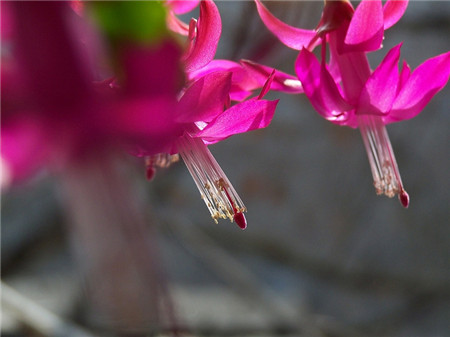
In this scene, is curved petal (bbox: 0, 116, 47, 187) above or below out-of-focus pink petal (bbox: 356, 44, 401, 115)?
below

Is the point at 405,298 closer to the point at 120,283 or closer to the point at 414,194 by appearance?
the point at 414,194

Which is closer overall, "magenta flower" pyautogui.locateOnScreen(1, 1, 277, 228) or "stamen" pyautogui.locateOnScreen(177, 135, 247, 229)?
"magenta flower" pyautogui.locateOnScreen(1, 1, 277, 228)

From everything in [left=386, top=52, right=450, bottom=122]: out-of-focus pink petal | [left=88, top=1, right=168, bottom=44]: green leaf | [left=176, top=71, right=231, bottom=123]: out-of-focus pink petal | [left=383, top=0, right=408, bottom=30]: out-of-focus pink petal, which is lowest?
[left=88, top=1, right=168, bottom=44]: green leaf

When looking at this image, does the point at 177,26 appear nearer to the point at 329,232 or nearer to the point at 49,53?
the point at 49,53

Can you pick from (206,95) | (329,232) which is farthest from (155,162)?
(329,232)

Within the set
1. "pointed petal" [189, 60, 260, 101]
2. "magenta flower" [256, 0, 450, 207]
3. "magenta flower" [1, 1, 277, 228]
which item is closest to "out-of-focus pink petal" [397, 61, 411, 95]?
"magenta flower" [256, 0, 450, 207]

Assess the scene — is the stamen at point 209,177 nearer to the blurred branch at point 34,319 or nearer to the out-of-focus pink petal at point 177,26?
the out-of-focus pink petal at point 177,26

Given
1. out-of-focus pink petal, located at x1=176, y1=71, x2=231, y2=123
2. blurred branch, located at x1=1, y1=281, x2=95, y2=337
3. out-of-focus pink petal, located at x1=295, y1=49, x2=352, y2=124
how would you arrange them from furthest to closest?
blurred branch, located at x1=1, y1=281, x2=95, y2=337
out-of-focus pink petal, located at x1=295, y1=49, x2=352, y2=124
out-of-focus pink petal, located at x1=176, y1=71, x2=231, y2=123

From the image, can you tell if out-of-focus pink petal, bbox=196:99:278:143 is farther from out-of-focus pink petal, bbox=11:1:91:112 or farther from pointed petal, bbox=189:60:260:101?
out-of-focus pink petal, bbox=11:1:91:112

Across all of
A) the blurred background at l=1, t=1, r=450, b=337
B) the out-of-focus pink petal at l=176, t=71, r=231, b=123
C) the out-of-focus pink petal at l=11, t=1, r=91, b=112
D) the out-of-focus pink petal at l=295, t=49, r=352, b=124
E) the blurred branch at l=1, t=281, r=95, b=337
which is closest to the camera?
the out-of-focus pink petal at l=11, t=1, r=91, b=112
